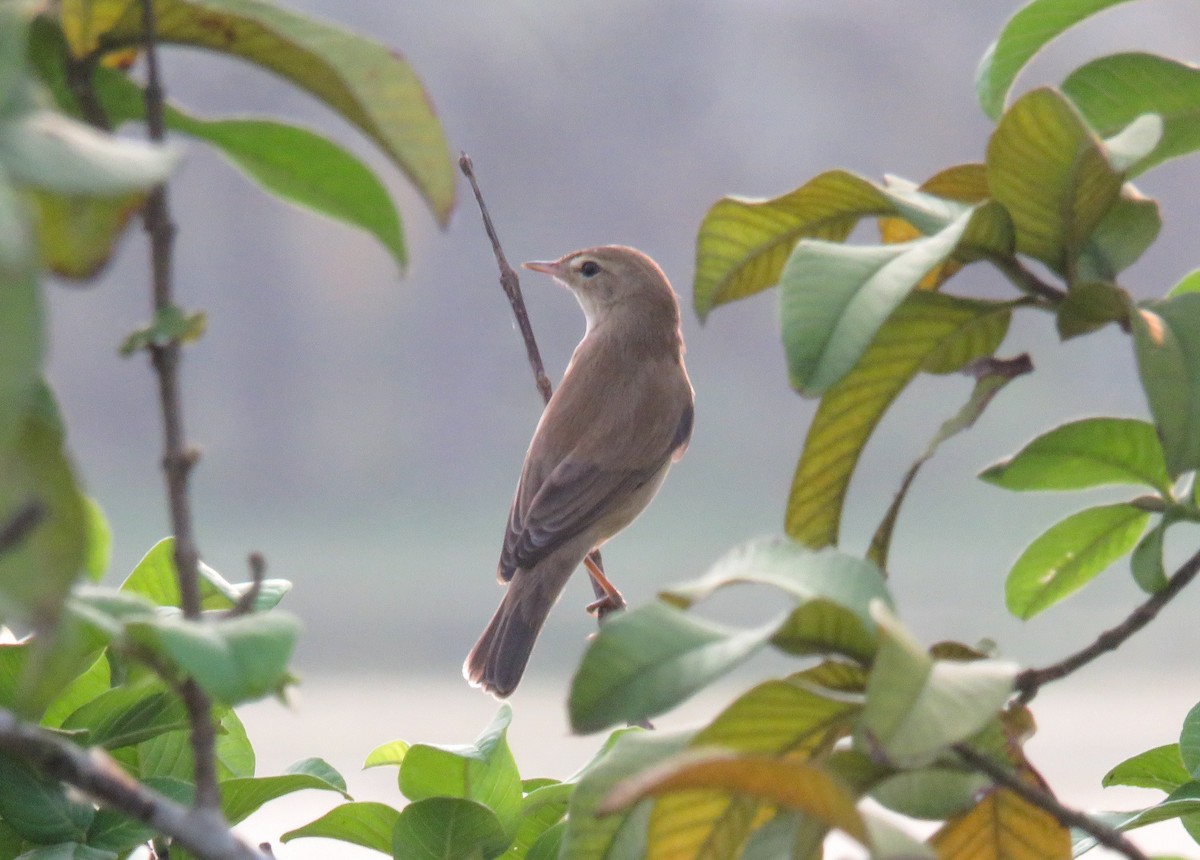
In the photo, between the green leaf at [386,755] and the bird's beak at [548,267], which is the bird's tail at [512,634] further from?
the green leaf at [386,755]

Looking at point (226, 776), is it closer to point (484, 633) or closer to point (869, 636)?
point (869, 636)

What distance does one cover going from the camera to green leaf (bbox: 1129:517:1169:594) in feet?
2.29

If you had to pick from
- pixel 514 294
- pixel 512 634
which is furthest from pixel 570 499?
pixel 514 294

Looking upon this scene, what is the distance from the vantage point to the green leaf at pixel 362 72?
52 centimetres

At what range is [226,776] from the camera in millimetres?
902

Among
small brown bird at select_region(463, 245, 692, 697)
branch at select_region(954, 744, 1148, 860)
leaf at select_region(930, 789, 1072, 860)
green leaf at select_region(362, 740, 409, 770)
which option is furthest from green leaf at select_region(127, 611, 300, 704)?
small brown bird at select_region(463, 245, 692, 697)

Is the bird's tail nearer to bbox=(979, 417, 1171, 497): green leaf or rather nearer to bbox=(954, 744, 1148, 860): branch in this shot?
bbox=(979, 417, 1171, 497): green leaf

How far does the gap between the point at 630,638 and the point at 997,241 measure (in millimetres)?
314

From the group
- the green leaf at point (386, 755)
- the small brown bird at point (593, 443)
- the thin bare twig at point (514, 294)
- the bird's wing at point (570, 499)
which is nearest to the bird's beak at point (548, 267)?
the small brown bird at point (593, 443)

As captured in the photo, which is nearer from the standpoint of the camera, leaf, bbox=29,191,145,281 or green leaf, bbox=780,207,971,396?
leaf, bbox=29,191,145,281

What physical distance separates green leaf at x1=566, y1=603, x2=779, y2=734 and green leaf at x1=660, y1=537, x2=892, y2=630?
0.06ft

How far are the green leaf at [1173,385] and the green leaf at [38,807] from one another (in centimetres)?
61

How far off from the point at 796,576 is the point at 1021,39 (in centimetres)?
46

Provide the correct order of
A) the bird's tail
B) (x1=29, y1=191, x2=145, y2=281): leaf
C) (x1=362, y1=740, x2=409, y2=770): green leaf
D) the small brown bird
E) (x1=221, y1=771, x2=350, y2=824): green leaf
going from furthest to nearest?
the small brown bird, the bird's tail, (x1=362, y1=740, x2=409, y2=770): green leaf, (x1=221, y1=771, x2=350, y2=824): green leaf, (x1=29, y1=191, x2=145, y2=281): leaf
